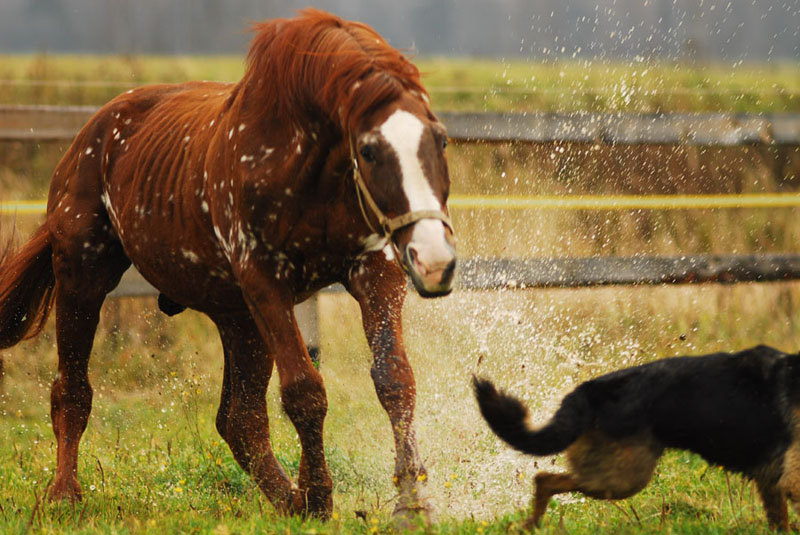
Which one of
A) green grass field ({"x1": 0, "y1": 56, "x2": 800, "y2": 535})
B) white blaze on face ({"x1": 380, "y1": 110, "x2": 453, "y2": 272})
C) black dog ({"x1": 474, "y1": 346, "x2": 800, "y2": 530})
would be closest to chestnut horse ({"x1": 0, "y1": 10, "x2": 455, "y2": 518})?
white blaze on face ({"x1": 380, "y1": 110, "x2": 453, "y2": 272})

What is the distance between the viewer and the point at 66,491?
463 centimetres

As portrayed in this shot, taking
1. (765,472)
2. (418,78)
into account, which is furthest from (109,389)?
(765,472)

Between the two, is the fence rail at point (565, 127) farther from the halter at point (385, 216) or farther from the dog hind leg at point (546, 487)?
the dog hind leg at point (546, 487)

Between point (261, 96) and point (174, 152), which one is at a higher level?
point (261, 96)

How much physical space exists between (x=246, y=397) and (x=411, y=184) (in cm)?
185

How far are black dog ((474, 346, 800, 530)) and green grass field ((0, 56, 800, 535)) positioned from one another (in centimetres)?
18

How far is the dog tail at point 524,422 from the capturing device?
3.45 metres

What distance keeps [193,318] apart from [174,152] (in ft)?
9.98

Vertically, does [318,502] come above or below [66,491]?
above

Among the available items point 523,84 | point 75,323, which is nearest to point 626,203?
point 75,323

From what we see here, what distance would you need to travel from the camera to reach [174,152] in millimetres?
4609

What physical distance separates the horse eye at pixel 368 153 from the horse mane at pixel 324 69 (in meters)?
0.12

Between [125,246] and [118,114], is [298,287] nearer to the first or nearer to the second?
[125,246]

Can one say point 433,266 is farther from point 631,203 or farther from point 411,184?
point 631,203
